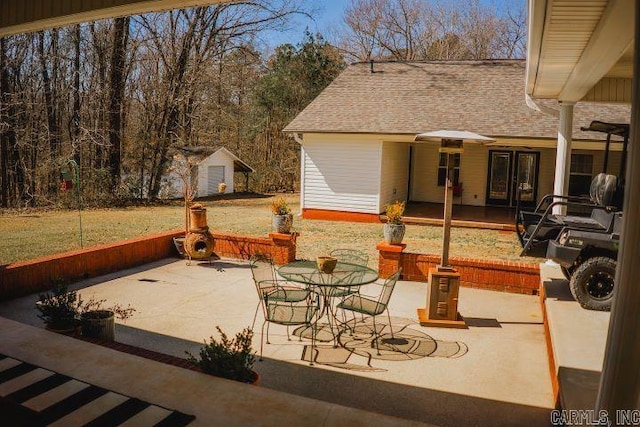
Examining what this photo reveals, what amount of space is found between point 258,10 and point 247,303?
849 inches

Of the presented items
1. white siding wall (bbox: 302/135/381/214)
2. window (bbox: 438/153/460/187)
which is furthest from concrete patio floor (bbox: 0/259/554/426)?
window (bbox: 438/153/460/187)

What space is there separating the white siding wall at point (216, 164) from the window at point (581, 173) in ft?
51.6

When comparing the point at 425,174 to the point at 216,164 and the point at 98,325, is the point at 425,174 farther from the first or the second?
the point at 98,325

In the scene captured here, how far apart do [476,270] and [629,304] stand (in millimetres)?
6476

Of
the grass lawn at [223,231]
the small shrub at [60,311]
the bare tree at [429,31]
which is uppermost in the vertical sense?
the bare tree at [429,31]

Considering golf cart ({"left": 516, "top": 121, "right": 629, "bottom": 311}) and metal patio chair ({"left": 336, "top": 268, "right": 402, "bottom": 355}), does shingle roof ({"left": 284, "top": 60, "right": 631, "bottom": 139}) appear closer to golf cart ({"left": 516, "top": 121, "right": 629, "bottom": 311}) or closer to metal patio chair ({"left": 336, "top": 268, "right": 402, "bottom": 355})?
golf cart ({"left": 516, "top": 121, "right": 629, "bottom": 311})

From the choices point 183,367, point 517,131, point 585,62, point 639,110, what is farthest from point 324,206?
point 639,110

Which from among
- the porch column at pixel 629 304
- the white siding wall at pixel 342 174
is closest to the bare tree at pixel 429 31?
the white siding wall at pixel 342 174

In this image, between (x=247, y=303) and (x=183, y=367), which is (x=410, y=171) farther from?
(x=183, y=367)

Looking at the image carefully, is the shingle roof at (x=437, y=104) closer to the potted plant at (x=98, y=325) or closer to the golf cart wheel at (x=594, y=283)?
the golf cart wheel at (x=594, y=283)

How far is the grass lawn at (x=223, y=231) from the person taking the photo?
37.6 ft

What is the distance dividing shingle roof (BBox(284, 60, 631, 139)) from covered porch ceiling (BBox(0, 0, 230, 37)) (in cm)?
1171

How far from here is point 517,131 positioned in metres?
15.0

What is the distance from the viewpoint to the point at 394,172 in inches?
693
